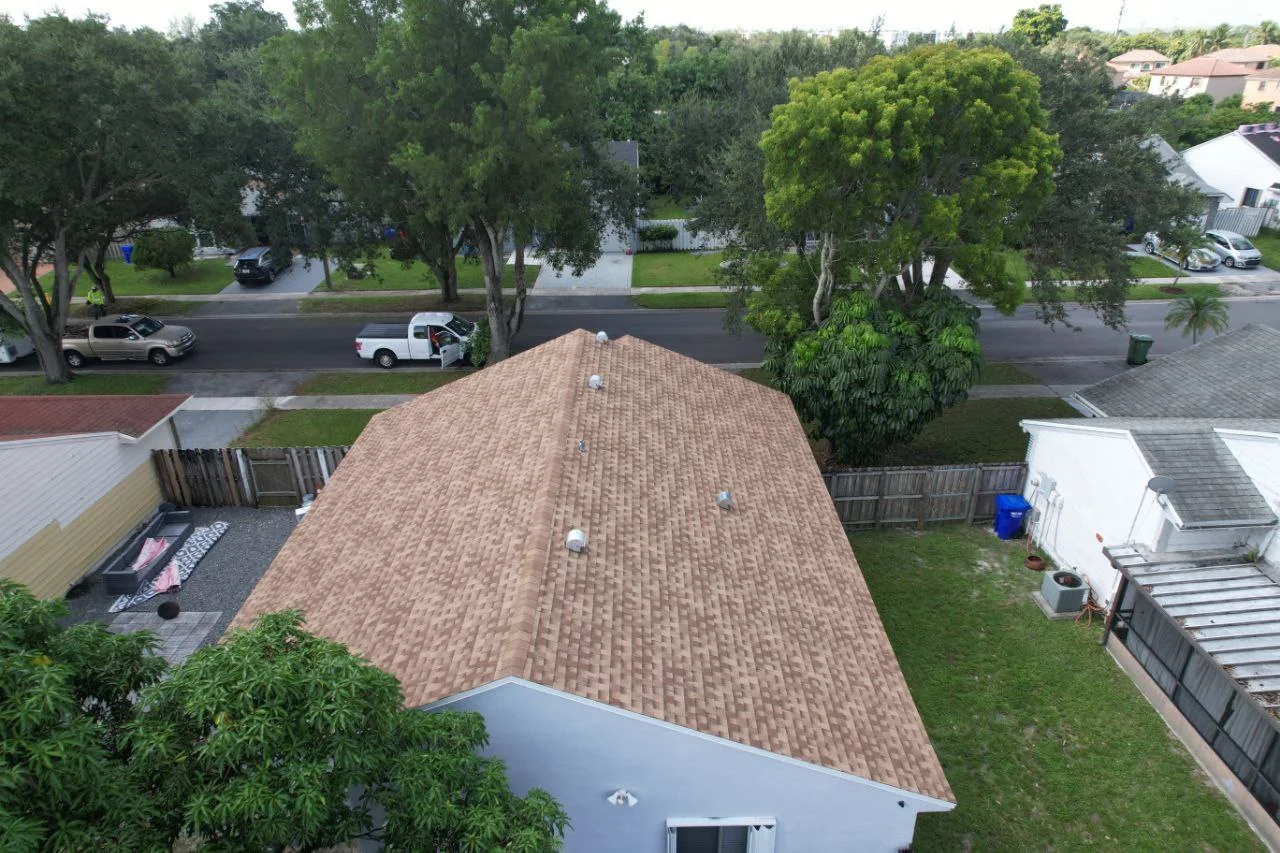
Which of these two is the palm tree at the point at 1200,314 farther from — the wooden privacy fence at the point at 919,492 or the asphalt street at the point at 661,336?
the wooden privacy fence at the point at 919,492

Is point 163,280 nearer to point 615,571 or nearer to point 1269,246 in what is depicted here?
point 615,571

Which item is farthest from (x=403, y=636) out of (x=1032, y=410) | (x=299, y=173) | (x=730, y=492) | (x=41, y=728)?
(x=299, y=173)

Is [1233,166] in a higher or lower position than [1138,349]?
higher

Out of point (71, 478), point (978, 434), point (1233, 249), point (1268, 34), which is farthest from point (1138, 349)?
point (1268, 34)

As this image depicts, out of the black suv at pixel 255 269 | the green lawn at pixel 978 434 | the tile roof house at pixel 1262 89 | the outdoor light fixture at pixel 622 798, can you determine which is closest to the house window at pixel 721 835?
the outdoor light fixture at pixel 622 798

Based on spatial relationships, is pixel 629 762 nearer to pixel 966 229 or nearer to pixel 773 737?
pixel 773 737

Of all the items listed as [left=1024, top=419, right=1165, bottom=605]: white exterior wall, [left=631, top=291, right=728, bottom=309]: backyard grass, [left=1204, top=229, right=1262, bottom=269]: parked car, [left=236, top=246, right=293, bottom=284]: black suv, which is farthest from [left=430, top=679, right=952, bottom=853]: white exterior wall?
[left=1204, top=229, right=1262, bottom=269]: parked car
